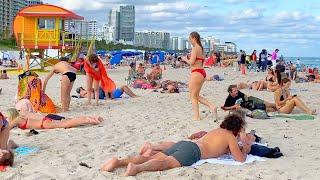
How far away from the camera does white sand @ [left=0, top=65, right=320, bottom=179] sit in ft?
15.5

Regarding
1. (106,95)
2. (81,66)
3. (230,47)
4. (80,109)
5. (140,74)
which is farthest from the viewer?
(230,47)

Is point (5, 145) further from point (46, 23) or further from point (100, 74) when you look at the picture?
point (46, 23)

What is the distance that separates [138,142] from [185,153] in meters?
1.46

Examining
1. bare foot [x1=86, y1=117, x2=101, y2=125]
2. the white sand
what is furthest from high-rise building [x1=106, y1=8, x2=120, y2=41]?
bare foot [x1=86, y1=117, x2=101, y2=125]

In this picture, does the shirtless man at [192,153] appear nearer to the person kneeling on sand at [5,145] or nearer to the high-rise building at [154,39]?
the person kneeling on sand at [5,145]

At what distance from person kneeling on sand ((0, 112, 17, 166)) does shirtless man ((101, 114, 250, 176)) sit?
897 millimetres

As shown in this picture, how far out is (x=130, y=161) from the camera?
15.7 feet

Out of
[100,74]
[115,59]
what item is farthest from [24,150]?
[115,59]

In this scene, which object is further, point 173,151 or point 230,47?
point 230,47

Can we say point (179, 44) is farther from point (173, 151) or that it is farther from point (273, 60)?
point (173, 151)

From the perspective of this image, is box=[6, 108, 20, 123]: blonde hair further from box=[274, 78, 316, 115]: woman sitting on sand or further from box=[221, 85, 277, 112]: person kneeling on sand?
box=[274, 78, 316, 115]: woman sitting on sand

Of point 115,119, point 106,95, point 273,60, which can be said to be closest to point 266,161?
point 115,119

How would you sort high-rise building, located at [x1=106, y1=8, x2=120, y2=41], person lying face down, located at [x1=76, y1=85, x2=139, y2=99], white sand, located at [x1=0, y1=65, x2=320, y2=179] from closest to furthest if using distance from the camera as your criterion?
white sand, located at [x1=0, y1=65, x2=320, y2=179] → person lying face down, located at [x1=76, y1=85, x2=139, y2=99] → high-rise building, located at [x1=106, y1=8, x2=120, y2=41]

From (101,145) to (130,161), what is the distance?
51.4 inches
